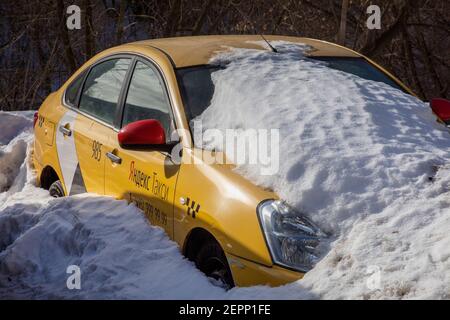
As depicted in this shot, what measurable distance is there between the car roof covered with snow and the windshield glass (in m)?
0.07

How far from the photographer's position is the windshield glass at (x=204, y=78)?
15.6 ft

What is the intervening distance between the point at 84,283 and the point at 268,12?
9534 mm

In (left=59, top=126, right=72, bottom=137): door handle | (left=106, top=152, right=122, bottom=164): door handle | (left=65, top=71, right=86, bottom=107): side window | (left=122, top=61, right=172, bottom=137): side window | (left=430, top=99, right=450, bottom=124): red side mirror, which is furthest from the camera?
(left=65, top=71, right=86, bottom=107): side window

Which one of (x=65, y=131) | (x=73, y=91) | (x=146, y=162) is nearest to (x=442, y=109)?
(x=146, y=162)

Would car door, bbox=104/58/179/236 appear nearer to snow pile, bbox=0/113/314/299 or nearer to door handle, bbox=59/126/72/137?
snow pile, bbox=0/113/314/299

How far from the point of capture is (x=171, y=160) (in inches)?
179

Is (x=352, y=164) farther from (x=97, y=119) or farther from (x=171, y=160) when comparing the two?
(x=97, y=119)

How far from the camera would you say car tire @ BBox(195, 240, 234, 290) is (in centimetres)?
398

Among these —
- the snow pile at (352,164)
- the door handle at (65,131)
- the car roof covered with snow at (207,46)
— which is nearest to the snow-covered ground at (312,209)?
the snow pile at (352,164)

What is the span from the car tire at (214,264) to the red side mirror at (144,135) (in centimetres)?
70

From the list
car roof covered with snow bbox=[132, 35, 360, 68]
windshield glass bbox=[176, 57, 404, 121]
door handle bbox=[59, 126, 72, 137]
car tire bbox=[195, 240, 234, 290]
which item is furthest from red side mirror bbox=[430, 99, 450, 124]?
door handle bbox=[59, 126, 72, 137]

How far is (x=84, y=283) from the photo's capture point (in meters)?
4.34

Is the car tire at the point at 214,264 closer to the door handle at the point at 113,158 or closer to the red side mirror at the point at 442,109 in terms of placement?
the door handle at the point at 113,158

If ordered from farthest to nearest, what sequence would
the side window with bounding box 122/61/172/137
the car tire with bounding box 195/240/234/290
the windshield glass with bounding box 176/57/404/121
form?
the side window with bounding box 122/61/172/137
the windshield glass with bounding box 176/57/404/121
the car tire with bounding box 195/240/234/290
